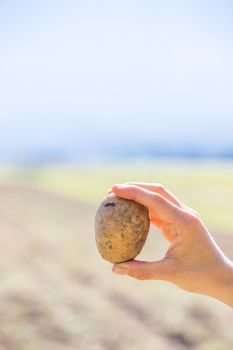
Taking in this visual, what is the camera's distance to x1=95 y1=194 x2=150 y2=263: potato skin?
2049 millimetres

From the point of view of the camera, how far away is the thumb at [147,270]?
171 cm

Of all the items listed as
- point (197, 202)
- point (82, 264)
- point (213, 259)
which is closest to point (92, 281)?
point (82, 264)

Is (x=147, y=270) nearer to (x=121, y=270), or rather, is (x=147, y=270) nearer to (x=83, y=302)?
(x=121, y=270)

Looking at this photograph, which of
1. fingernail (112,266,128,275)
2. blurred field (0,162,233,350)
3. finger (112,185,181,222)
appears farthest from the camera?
blurred field (0,162,233,350)

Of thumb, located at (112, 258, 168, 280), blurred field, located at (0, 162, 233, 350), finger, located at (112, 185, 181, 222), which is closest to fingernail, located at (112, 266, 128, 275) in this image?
thumb, located at (112, 258, 168, 280)

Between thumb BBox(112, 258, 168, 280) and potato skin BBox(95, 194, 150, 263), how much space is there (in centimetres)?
27

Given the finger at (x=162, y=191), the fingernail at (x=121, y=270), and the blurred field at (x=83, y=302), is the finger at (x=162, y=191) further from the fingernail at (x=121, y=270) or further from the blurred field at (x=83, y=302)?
the blurred field at (x=83, y=302)

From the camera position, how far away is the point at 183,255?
1.72 meters

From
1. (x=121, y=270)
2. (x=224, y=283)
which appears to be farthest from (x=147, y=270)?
(x=224, y=283)

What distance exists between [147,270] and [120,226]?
36 cm

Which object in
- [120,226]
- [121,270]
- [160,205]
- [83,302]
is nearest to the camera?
[160,205]

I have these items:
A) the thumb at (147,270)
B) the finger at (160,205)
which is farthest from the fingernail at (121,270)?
the finger at (160,205)

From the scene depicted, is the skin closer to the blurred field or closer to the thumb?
the thumb

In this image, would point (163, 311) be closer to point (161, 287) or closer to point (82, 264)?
point (161, 287)
